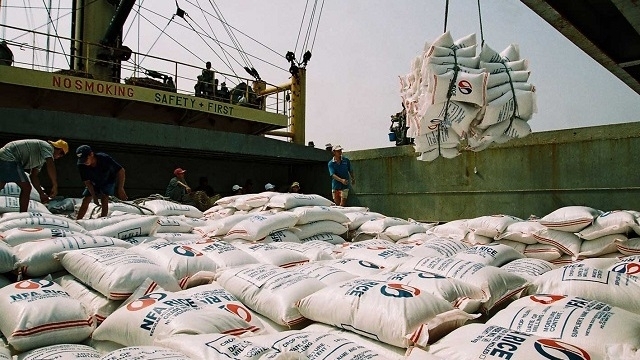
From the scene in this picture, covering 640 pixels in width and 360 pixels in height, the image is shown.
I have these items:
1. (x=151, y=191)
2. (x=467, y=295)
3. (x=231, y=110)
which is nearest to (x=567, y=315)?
(x=467, y=295)

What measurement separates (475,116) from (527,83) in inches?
19.5

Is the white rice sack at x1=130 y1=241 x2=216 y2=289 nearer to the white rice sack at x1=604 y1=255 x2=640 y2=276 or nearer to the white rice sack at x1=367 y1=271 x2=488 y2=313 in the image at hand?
the white rice sack at x1=367 y1=271 x2=488 y2=313

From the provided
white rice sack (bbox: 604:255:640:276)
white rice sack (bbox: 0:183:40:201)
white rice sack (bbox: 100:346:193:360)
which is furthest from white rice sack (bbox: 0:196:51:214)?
white rice sack (bbox: 604:255:640:276)

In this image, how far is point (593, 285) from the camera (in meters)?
2.09

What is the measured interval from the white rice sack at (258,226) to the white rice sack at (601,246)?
2.40m

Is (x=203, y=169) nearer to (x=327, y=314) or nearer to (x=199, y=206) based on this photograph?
(x=199, y=206)

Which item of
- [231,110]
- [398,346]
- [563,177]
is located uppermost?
[231,110]

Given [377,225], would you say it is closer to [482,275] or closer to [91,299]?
[482,275]

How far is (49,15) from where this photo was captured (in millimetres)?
10719

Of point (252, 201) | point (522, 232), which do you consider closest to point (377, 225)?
point (522, 232)

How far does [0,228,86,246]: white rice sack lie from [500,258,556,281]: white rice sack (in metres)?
3.03

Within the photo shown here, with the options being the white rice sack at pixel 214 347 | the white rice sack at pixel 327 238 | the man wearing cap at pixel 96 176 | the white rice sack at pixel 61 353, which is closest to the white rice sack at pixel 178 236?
the white rice sack at pixel 327 238

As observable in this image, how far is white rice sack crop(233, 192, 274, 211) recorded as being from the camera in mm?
5399

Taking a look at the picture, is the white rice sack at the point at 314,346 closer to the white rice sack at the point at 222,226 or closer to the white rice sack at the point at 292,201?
the white rice sack at the point at 222,226
